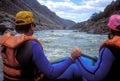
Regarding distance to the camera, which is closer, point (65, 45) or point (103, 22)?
point (65, 45)

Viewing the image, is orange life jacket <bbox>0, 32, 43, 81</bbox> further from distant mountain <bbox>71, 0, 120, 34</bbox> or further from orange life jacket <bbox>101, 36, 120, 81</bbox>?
distant mountain <bbox>71, 0, 120, 34</bbox>

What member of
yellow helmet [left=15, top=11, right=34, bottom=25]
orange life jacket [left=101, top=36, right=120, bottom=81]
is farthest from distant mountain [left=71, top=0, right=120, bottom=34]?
yellow helmet [left=15, top=11, right=34, bottom=25]

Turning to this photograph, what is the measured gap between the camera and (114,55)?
3908 millimetres

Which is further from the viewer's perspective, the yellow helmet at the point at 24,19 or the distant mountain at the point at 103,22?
the distant mountain at the point at 103,22

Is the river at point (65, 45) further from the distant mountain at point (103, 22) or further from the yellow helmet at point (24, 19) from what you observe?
the distant mountain at point (103, 22)

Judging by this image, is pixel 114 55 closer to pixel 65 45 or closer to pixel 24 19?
pixel 24 19

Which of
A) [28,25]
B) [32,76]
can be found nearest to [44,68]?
[32,76]

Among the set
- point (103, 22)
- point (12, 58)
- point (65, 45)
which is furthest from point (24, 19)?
point (103, 22)

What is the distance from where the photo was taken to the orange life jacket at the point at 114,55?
3902 mm

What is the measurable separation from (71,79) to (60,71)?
0.63 metres

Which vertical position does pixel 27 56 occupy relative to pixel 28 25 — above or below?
below

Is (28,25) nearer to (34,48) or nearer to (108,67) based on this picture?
(34,48)

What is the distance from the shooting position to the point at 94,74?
4.07 m

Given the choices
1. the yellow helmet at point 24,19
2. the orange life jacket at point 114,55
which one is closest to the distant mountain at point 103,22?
the orange life jacket at point 114,55
